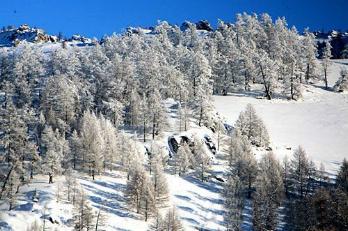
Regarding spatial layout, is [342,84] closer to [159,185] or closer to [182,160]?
[182,160]

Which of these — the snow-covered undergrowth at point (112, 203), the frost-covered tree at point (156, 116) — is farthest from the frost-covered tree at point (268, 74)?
the snow-covered undergrowth at point (112, 203)

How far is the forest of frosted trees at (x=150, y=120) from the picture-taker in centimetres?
10081

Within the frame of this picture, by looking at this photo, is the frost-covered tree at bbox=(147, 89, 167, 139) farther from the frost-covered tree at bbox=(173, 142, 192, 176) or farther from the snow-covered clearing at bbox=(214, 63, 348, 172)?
the snow-covered clearing at bbox=(214, 63, 348, 172)

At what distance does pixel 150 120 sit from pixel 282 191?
34866mm

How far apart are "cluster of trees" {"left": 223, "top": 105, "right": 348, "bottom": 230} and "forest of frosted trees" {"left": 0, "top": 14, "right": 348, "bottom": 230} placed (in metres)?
0.23

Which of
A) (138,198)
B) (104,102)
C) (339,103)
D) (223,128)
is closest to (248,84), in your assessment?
(339,103)

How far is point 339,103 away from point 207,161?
201 feet

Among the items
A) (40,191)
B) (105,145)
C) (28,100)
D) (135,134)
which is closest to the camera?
(40,191)

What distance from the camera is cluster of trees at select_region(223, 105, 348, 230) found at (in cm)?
9088

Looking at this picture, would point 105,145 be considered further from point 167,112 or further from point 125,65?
point 125,65

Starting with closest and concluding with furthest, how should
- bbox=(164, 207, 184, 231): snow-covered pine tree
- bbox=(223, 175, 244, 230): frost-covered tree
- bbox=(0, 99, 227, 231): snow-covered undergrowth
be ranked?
bbox=(164, 207, 184, 231): snow-covered pine tree < bbox=(0, 99, 227, 231): snow-covered undergrowth < bbox=(223, 175, 244, 230): frost-covered tree

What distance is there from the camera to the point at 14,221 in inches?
3578

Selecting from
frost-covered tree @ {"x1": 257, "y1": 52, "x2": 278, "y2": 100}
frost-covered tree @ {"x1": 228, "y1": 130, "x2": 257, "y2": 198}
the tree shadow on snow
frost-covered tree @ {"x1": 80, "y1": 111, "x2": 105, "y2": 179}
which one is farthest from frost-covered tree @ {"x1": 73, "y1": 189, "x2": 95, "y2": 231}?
frost-covered tree @ {"x1": 257, "y1": 52, "x2": 278, "y2": 100}

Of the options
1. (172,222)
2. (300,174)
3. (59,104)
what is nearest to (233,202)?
(172,222)
